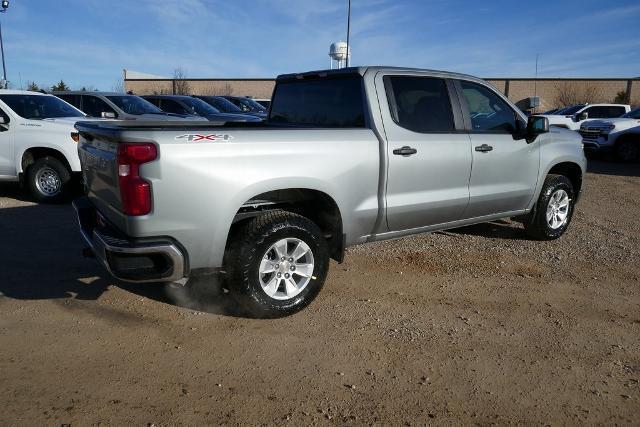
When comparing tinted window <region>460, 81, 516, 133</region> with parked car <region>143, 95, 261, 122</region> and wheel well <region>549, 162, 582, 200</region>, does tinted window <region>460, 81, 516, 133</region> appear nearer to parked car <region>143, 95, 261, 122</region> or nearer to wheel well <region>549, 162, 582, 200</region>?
wheel well <region>549, 162, 582, 200</region>

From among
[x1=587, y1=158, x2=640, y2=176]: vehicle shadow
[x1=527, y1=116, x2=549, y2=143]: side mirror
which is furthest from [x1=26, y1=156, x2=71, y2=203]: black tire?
[x1=587, y1=158, x2=640, y2=176]: vehicle shadow

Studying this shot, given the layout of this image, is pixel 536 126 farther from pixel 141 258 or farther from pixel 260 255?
pixel 141 258

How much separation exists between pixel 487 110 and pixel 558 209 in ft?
5.84

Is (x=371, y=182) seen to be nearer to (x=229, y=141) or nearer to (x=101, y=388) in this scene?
(x=229, y=141)

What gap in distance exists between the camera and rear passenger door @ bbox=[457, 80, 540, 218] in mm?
4957

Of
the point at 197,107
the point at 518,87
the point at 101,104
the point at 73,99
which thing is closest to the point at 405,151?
the point at 101,104

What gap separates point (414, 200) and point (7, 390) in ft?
10.6

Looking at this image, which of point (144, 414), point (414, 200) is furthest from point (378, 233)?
point (144, 414)

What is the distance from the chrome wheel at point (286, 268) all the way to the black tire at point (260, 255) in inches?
1.0

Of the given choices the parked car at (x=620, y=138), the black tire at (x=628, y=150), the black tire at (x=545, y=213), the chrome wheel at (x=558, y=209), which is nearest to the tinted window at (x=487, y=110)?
the black tire at (x=545, y=213)

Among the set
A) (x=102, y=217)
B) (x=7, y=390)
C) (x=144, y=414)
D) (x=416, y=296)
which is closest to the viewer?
(x=144, y=414)

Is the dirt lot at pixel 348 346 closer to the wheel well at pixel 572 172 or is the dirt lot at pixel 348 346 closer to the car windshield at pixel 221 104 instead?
the wheel well at pixel 572 172

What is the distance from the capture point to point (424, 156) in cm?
444

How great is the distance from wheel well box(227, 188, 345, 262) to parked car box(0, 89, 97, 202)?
4.74 m
